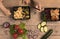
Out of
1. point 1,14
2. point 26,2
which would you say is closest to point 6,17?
point 1,14

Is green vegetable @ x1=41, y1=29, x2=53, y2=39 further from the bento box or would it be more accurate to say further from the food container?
the food container

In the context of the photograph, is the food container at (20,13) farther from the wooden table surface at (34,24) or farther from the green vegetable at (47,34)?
the green vegetable at (47,34)

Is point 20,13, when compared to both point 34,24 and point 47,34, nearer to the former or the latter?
point 34,24

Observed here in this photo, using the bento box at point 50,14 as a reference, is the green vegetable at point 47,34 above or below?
below

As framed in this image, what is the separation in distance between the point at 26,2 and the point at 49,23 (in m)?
0.28

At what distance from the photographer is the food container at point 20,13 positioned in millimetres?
2111

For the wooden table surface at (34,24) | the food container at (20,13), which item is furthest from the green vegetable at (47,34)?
the food container at (20,13)

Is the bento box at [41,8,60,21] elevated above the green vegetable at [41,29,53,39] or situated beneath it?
elevated above

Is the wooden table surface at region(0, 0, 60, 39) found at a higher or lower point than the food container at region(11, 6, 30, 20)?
lower

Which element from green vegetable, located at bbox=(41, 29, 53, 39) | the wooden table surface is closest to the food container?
the wooden table surface

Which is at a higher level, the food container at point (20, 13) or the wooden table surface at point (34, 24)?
the food container at point (20, 13)

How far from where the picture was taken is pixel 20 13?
2.12 m

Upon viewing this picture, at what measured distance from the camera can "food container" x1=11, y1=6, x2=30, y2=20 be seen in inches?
83.1

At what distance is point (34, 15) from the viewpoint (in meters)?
2.15
